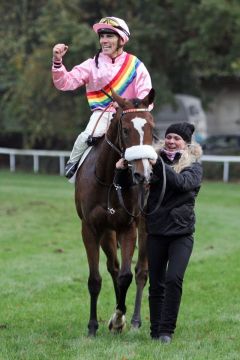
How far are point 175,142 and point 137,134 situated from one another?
531 millimetres

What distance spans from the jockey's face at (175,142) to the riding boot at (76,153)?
47.9 inches

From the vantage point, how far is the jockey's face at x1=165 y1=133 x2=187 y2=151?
6449 mm

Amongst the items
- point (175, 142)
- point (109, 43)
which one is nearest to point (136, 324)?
Answer: point (175, 142)

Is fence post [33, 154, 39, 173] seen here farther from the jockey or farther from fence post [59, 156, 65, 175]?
the jockey

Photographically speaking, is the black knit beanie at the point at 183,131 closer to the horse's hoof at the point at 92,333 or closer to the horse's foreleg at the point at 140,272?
the horse's foreleg at the point at 140,272

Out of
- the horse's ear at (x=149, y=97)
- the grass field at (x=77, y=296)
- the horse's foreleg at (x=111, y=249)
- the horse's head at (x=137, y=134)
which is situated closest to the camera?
the horse's head at (x=137, y=134)

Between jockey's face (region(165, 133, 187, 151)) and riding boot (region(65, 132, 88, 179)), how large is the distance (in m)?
1.22

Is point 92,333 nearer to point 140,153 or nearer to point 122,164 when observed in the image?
point 122,164

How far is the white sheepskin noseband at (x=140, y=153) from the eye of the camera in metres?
5.86

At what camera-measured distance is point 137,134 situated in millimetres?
6062

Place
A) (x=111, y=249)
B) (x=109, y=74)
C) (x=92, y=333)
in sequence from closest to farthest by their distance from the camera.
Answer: (x=92, y=333)
(x=109, y=74)
(x=111, y=249)

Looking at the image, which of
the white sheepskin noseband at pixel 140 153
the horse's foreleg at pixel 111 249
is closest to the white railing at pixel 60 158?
the horse's foreleg at pixel 111 249

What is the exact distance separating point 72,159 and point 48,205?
445 inches

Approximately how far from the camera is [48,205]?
1877 cm
